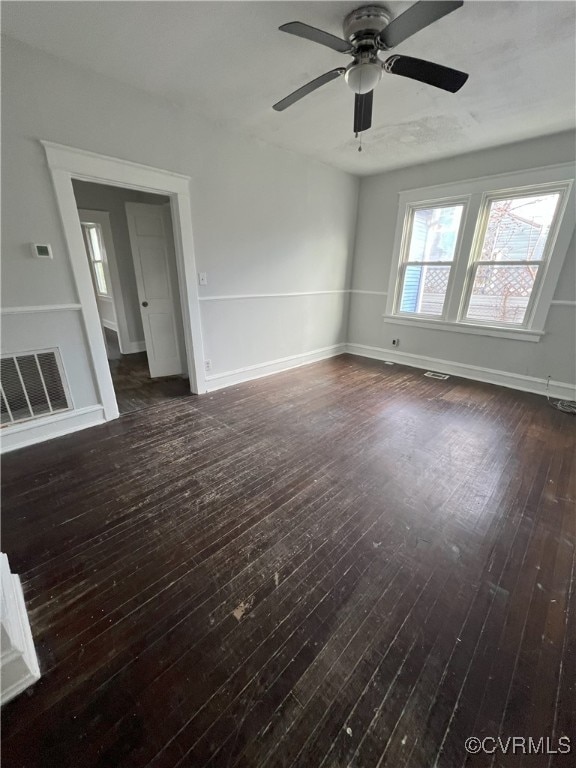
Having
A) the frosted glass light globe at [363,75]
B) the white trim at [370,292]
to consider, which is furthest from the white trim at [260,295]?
the frosted glass light globe at [363,75]

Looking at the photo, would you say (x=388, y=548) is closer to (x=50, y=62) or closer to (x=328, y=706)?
(x=328, y=706)

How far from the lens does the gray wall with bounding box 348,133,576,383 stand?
11.1ft

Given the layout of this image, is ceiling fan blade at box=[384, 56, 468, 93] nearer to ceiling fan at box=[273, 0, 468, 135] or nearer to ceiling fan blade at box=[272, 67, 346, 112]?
ceiling fan at box=[273, 0, 468, 135]

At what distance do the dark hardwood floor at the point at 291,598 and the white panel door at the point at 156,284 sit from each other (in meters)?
1.71

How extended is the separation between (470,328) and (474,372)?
2.00ft

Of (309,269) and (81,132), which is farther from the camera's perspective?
(309,269)

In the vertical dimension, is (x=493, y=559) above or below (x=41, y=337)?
below

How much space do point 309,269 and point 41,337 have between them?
335 centimetres

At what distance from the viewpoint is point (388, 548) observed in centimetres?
164

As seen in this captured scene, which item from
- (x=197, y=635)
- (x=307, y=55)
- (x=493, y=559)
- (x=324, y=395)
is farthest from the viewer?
(x=324, y=395)

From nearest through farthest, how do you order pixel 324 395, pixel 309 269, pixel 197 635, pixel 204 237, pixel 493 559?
1. pixel 197 635
2. pixel 493 559
3. pixel 204 237
4. pixel 324 395
5. pixel 309 269

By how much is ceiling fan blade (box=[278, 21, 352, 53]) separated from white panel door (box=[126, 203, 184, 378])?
2.76 m

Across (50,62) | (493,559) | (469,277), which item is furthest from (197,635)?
(469,277)

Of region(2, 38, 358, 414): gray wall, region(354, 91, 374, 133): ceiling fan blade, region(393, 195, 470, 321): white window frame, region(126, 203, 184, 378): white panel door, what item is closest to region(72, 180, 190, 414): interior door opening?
region(126, 203, 184, 378): white panel door
